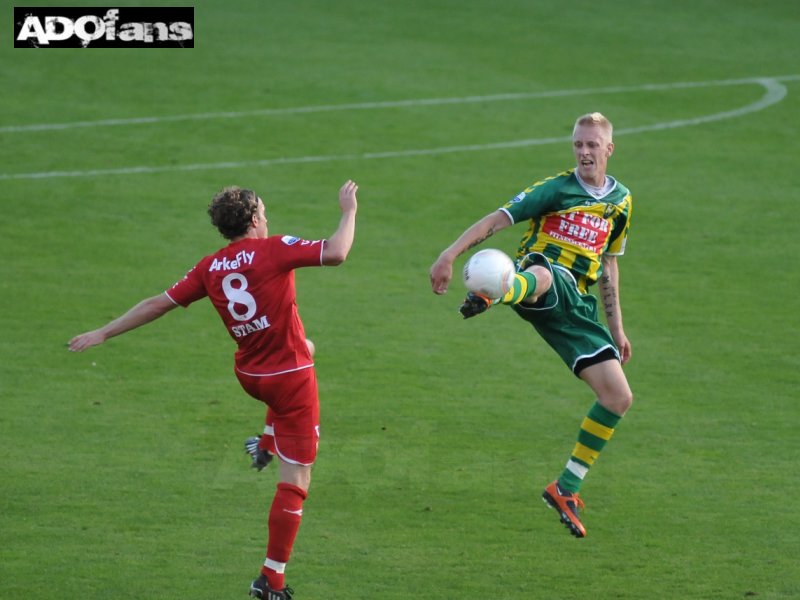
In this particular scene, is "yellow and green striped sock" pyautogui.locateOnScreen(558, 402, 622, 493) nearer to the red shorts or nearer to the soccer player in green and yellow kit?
the soccer player in green and yellow kit

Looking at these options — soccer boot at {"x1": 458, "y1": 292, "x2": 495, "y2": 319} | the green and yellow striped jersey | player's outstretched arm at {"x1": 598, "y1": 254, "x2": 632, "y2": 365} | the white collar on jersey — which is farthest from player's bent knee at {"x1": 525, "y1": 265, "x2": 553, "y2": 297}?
player's outstretched arm at {"x1": 598, "y1": 254, "x2": 632, "y2": 365}

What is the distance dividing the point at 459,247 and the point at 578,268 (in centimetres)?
118

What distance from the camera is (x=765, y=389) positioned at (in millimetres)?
13055

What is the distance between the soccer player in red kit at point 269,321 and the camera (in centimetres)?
798

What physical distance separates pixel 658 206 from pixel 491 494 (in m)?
8.97

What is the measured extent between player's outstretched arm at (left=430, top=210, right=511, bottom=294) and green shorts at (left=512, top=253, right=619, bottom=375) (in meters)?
0.51

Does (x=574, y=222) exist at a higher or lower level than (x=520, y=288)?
higher

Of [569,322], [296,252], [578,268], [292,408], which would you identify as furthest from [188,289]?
[578,268]

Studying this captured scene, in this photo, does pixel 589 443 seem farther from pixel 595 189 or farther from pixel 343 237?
pixel 343 237

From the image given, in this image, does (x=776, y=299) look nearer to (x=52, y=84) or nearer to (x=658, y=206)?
(x=658, y=206)

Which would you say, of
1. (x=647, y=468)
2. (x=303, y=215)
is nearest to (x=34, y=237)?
(x=303, y=215)

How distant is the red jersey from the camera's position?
26.2 feet

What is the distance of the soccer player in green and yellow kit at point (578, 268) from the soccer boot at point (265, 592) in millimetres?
1834

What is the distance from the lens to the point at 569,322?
8.80 meters
